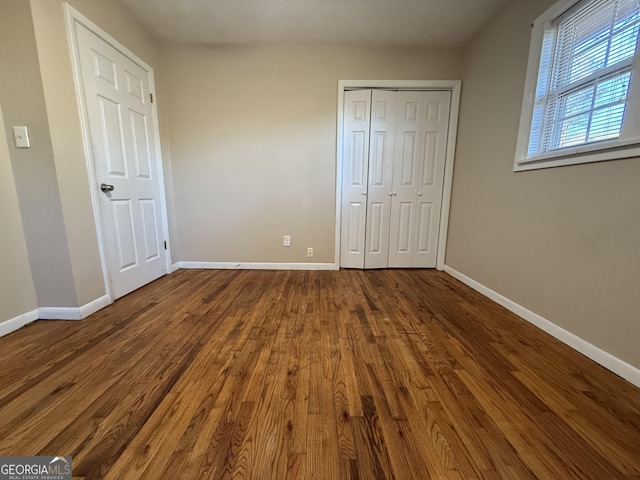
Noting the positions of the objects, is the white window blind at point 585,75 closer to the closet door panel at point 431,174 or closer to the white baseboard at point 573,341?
the closet door panel at point 431,174

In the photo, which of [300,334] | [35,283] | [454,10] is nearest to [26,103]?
[35,283]

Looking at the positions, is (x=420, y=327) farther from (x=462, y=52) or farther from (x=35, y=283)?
(x=462, y=52)

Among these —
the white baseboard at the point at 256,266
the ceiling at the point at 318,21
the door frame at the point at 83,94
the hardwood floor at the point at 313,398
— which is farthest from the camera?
the white baseboard at the point at 256,266

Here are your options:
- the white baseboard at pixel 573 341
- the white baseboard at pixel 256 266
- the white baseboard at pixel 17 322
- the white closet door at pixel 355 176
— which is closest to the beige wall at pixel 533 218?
the white baseboard at pixel 573 341

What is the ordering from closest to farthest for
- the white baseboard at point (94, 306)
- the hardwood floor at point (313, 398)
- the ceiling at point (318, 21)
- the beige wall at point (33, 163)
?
the hardwood floor at point (313, 398)
the beige wall at point (33, 163)
the white baseboard at point (94, 306)
the ceiling at point (318, 21)

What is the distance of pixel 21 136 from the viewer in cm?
153

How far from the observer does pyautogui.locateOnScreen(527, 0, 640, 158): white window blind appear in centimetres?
129

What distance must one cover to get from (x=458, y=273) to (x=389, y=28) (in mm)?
2518

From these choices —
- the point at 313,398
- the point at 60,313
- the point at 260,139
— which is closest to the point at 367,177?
the point at 260,139

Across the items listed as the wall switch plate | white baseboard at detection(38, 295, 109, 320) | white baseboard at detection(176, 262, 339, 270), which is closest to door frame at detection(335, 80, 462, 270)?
white baseboard at detection(176, 262, 339, 270)

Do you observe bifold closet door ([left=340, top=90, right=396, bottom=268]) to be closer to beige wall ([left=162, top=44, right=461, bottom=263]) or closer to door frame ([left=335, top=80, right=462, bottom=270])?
door frame ([left=335, top=80, right=462, bottom=270])

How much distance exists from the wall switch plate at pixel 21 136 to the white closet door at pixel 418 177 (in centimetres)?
299

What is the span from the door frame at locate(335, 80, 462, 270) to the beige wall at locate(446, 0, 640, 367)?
8cm

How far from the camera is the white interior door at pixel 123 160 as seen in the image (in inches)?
73.0
